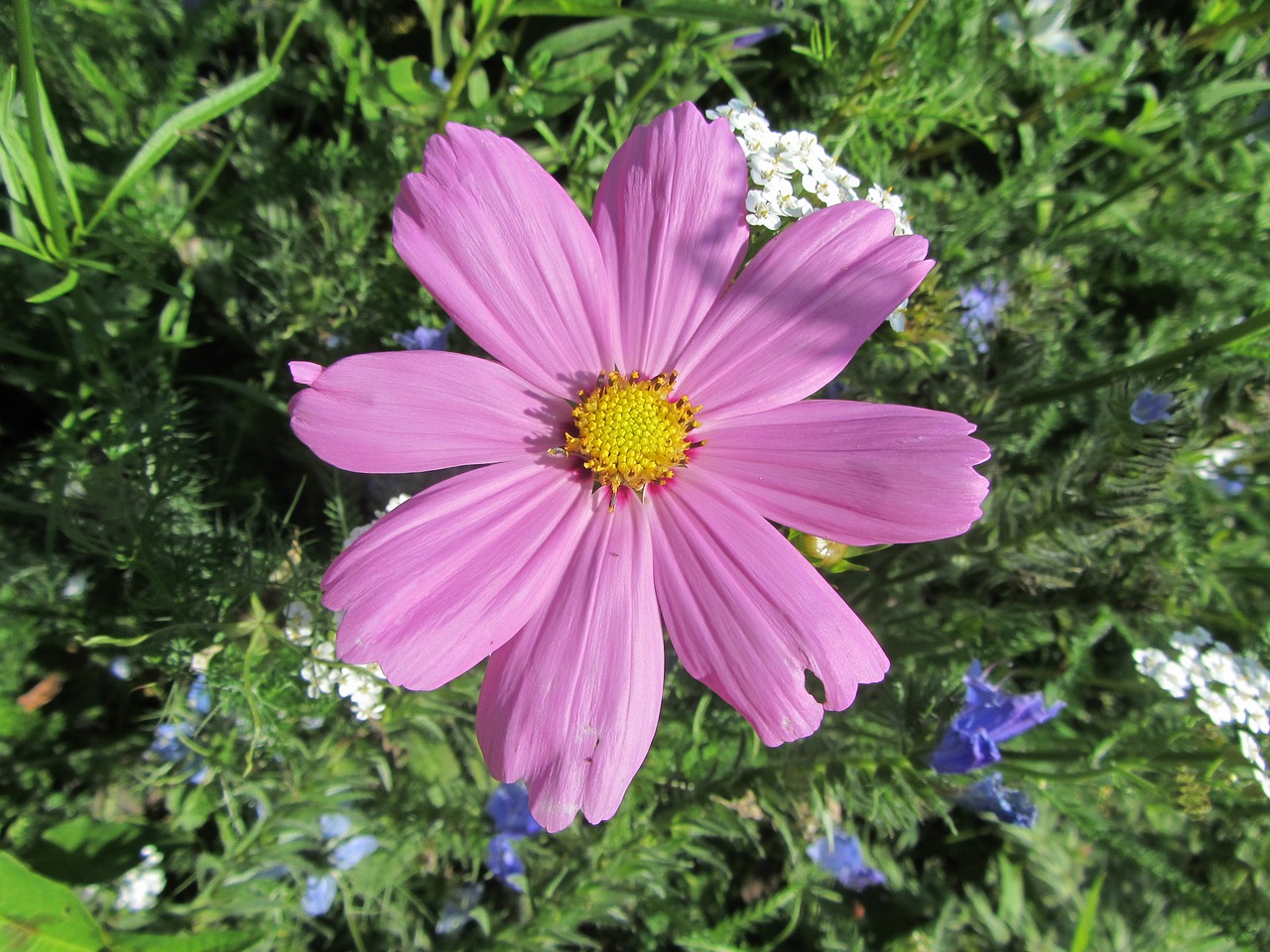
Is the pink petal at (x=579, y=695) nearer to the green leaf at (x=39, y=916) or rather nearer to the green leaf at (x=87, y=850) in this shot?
the green leaf at (x=39, y=916)

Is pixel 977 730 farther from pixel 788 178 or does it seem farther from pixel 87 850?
pixel 87 850

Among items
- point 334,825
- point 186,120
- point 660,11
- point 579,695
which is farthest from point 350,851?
point 660,11

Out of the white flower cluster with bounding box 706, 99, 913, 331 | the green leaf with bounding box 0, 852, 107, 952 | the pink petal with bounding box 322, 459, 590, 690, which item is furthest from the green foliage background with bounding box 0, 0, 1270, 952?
the pink petal with bounding box 322, 459, 590, 690

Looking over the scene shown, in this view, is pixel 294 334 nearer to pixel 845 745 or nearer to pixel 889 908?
pixel 845 745

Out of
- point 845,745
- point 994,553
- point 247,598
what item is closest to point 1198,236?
point 994,553

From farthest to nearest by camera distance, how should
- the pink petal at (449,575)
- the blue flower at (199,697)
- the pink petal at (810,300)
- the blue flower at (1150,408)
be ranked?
the blue flower at (199,697)
the blue flower at (1150,408)
the pink petal at (810,300)
the pink petal at (449,575)

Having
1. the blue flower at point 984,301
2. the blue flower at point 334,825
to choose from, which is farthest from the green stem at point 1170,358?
the blue flower at point 334,825
